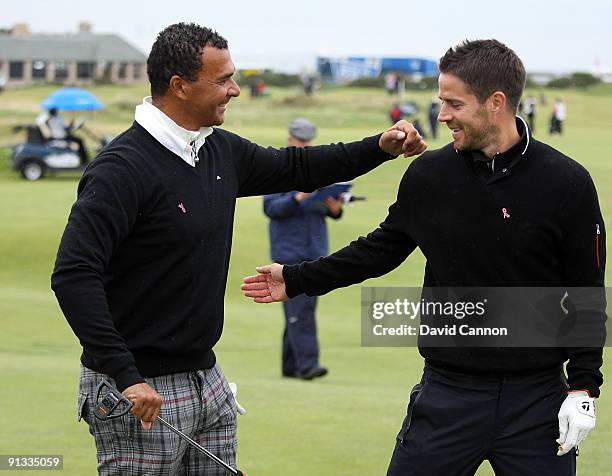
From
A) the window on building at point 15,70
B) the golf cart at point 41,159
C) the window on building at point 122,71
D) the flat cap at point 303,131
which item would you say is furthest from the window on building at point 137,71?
the flat cap at point 303,131

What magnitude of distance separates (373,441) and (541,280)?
3.14m

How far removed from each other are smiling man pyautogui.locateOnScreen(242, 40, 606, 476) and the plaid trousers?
69cm

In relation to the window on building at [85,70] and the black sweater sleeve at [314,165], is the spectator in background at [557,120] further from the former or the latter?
the window on building at [85,70]

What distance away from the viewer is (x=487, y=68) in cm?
426

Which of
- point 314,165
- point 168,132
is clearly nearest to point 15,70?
point 314,165

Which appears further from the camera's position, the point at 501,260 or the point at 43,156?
the point at 43,156

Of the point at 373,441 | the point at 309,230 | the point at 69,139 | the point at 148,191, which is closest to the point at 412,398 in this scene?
the point at 148,191

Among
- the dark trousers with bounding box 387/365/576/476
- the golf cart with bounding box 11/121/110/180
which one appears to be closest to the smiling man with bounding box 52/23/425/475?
the dark trousers with bounding box 387/365/576/476

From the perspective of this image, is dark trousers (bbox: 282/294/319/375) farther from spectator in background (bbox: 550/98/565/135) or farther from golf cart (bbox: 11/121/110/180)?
spectator in background (bbox: 550/98/565/135)

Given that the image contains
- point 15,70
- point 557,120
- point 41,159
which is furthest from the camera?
point 15,70

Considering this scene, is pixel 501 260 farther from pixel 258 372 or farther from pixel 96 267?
pixel 258 372

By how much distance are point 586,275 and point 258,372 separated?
6.17 m

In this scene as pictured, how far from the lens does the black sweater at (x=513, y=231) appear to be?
13.7 ft

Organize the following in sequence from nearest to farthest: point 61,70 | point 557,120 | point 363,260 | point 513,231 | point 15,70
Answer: point 513,231 < point 363,260 < point 557,120 < point 15,70 < point 61,70
